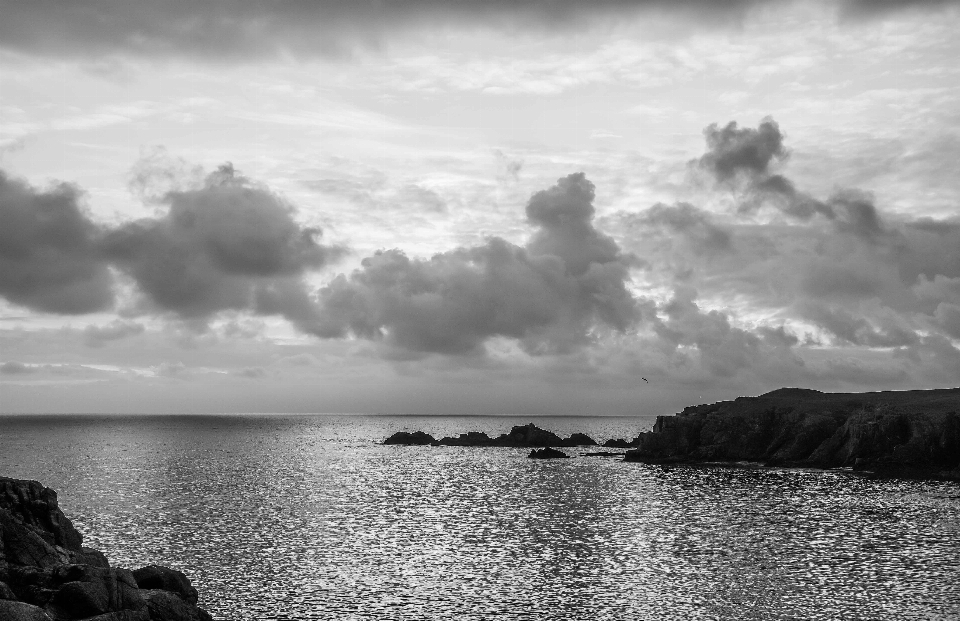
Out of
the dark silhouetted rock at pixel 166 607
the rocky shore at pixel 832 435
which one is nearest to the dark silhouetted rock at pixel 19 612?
the dark silhouetted rock at pixel 166 607

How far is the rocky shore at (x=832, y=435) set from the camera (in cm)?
12850

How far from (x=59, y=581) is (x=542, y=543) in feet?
142

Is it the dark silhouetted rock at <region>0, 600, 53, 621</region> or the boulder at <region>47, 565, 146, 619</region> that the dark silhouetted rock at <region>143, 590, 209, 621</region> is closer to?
the boulder at <region>47, 565, 146, 619</region>

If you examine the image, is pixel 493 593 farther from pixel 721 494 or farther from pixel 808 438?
pixel 808 438

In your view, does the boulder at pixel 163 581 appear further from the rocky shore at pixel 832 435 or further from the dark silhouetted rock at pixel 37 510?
the rocky shore at pixel 832 435

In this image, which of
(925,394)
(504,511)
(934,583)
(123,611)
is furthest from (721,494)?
(925,394)

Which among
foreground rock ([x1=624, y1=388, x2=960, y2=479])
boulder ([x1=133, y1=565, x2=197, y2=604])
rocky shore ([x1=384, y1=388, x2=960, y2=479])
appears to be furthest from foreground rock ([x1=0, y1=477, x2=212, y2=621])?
rocky shore ([x1=384, y1=388, x2=960, y2=479])

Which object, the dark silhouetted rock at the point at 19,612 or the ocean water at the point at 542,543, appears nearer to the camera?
the dark silhouetted rock at the point at 19,612

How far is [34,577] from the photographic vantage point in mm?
33219

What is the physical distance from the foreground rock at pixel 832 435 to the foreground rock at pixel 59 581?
11497 cm

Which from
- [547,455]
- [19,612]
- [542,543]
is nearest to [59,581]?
[19,612]

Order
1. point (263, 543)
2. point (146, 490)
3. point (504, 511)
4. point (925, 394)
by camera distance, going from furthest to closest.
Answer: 1. point (925, 394)
2. point (146, 490)
3. point (504, 511)
4. point (263, 543)

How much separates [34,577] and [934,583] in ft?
173

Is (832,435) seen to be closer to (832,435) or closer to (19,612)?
(832,435)
